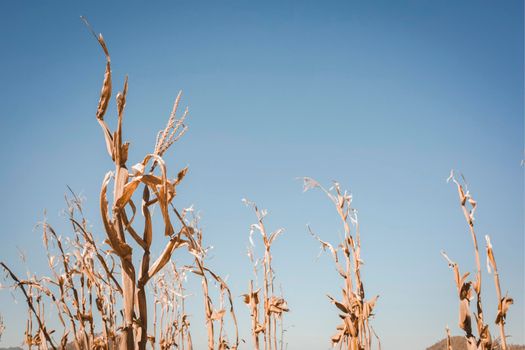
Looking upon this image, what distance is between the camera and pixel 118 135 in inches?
34.0

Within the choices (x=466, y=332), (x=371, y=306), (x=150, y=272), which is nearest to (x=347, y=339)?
(x=371, y=306)

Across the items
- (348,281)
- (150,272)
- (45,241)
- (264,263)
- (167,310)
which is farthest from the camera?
(167,310)

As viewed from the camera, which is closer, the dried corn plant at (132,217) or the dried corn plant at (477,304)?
the dried corn plant at (132,217)

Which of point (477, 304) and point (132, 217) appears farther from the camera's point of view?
point (477, 304)

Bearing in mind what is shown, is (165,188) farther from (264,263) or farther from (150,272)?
(264,263)

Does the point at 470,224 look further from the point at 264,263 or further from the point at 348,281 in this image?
the point at 264,263

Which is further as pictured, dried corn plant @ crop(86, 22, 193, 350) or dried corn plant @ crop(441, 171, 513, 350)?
dried corn plant @ crop(441, 171, 513, 350)

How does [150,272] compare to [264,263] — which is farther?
[264,263]

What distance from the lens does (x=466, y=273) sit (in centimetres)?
217

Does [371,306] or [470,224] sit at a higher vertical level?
[470,224]

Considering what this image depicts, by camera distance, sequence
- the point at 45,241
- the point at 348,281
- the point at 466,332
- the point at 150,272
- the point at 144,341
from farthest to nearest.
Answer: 1. the point at 348,281
2. the point at 466,332
3. the point at 45,241
4. the point at 150,272
5. the point at 144,341

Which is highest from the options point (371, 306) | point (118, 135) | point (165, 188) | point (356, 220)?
point (356, 220)

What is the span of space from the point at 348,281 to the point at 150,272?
1.82 meters

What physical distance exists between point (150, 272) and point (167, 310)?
3.23 m
